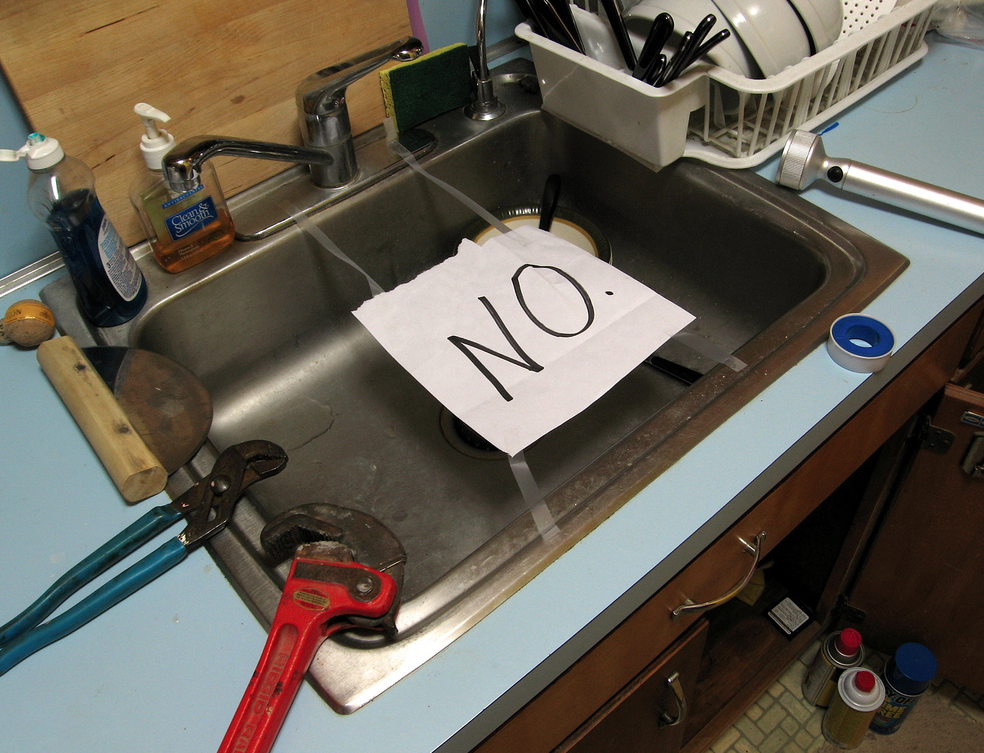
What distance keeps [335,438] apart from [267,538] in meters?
0.30

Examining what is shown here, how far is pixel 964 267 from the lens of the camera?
2.35 feet

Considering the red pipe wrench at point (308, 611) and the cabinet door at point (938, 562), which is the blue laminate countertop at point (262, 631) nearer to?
the red pipe wrench at point (308, 611)

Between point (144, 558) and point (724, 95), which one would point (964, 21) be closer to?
point (724, 95)

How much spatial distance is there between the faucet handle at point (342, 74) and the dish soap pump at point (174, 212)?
0.44ft

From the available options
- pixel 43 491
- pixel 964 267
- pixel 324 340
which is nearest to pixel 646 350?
pixel 964 267

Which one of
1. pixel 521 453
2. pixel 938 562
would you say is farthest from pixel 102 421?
pixel 938 562

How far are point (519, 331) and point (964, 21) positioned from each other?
2.66ft

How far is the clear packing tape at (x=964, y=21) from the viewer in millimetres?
974

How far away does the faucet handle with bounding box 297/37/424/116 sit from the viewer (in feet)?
2.53

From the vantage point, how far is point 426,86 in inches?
36.0

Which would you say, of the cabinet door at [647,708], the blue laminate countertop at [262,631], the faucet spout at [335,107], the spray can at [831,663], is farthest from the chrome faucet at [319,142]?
the spray can at [831,663]

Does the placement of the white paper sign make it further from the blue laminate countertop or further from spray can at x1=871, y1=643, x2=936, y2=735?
spray can at x1=871, y1=643, x2=936, y2=735

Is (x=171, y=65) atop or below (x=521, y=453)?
atop

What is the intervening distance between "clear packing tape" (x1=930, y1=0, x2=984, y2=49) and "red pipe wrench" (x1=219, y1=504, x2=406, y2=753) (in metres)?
1.03
